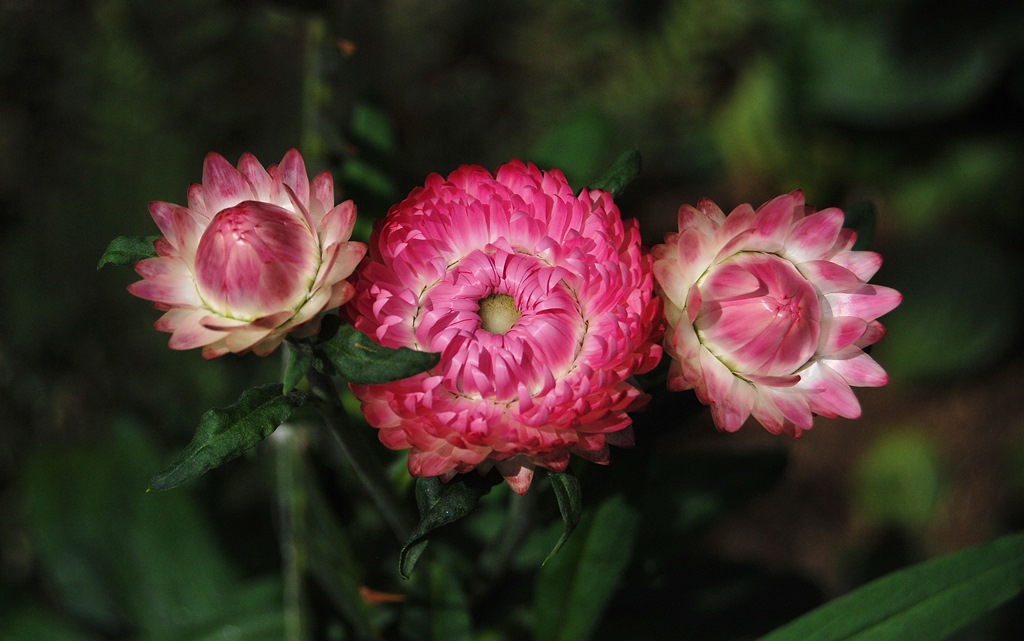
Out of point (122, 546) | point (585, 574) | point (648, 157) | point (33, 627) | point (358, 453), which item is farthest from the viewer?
point (648, 157)

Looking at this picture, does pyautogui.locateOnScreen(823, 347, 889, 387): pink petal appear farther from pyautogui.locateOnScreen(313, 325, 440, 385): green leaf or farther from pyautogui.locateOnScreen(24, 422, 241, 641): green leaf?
pyautogui.locateOnScreen(24, 422, 241, 641): green leaf

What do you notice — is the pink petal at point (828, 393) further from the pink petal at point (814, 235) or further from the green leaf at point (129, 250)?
the green leaf at point (129, 250)

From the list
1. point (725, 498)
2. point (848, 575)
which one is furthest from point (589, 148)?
point (848, 575)

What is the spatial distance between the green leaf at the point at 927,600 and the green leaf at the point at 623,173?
1.39 feet

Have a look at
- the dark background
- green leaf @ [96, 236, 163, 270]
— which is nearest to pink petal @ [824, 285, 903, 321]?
green leaf @ [96, 236, 163, 270]

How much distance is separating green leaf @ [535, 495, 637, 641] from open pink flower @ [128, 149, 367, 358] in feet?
1.16

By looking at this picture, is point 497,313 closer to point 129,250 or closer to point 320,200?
point 320,200

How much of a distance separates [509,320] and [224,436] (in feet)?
0.71

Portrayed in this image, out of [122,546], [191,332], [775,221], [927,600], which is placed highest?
[191,332]

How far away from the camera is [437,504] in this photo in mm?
551

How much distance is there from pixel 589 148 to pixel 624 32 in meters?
1.21

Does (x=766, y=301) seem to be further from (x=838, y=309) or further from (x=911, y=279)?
(x=911, y=279)

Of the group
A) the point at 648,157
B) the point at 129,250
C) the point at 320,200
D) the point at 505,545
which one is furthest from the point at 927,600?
the point at 648,157

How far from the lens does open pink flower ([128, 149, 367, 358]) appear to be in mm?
552
